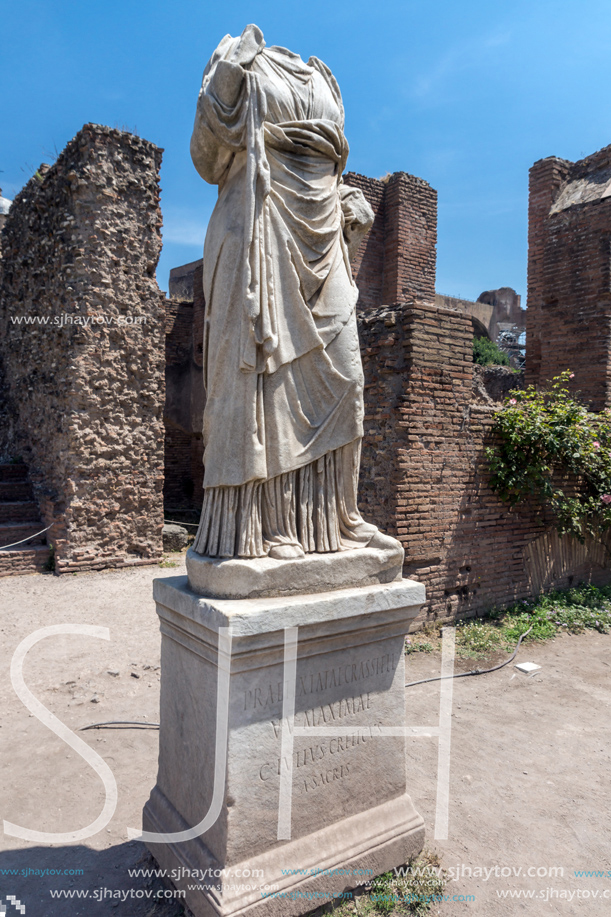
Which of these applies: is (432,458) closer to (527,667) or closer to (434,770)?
(527,667)

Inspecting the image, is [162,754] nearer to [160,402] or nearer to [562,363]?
[160,402]

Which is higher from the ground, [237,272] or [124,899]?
[237,272]

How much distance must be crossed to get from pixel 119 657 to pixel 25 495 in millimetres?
4889

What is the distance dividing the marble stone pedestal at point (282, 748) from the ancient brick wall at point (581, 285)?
8669 millimetres

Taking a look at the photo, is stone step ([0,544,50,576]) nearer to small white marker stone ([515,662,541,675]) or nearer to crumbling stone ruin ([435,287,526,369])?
small white marker stone ([515,662,541,675])

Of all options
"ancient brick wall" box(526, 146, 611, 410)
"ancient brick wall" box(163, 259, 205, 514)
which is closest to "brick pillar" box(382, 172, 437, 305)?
"ancient brick wall" box(526, 146, 611, 410)

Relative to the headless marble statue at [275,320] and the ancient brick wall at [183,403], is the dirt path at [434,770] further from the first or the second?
the ancient brick wall at [183,403]

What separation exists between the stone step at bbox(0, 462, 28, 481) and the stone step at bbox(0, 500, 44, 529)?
81 centimetres

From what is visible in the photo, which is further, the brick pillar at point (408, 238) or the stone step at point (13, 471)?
the brick pillar at point (408, 238)

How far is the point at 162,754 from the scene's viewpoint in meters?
2.47

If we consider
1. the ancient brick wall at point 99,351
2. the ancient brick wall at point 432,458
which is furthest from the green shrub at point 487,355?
the ancient brick wall at point 432,458

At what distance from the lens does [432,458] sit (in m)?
5.68

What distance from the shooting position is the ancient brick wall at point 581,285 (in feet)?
31.1

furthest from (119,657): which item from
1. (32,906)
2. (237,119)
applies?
(237,119)
